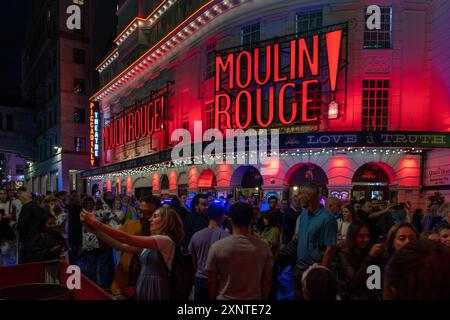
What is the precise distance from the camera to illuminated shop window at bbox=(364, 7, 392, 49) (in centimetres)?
1656

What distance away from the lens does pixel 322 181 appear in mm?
17078

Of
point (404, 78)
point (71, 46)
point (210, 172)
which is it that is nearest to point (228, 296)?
point (404, 78)

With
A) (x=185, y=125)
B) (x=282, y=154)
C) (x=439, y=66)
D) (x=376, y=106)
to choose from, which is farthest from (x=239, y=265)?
(x=185, y=125)

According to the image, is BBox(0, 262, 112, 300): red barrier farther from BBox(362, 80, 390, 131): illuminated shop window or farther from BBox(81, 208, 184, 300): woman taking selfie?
BBox(362, 80, 390, 131): illuminated shop window

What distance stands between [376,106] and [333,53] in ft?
11.5

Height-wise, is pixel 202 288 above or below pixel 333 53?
below

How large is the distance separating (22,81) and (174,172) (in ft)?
191

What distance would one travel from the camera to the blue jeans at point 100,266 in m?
6.34

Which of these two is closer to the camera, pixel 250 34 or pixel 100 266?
pixel 100 266

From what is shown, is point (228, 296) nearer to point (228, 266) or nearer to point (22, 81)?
point (228, 266)

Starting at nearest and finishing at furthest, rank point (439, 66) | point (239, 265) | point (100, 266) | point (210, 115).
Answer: point (239, 265) < point (100, 266) < point (439, 66) < point (210, 115)

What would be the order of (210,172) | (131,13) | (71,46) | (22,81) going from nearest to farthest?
1. (210,172)
2. (131,13)
3. (71,46)
4. (22,81)

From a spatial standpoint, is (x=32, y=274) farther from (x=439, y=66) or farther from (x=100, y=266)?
(x=439, y=66)

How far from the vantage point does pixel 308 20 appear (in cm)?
1747
